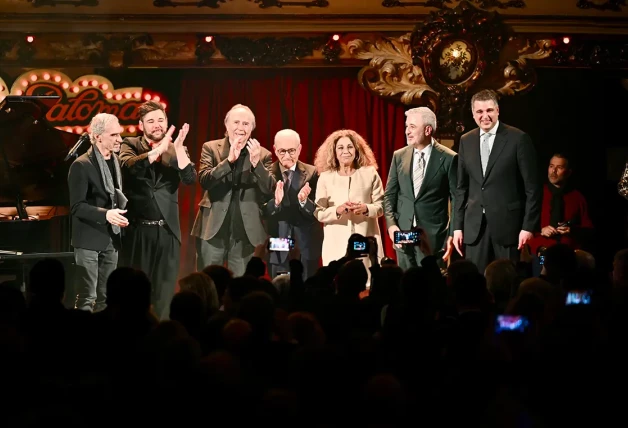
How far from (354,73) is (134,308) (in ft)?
19.8

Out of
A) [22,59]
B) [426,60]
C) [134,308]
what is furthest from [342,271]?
[22,59]

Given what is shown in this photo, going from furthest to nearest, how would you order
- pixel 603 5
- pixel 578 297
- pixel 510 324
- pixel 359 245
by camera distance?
pixel 603 5 → pixel 359 245 → pixel 578 297 → pixel 510 324

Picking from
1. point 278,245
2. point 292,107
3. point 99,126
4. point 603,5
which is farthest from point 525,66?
point 99,126

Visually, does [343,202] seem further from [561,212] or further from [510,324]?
[510,324]

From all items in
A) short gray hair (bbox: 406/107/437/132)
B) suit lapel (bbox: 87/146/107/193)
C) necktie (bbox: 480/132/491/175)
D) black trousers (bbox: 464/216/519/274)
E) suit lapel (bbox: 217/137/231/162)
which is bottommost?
black trousers (bbox: 464/216/519/274)

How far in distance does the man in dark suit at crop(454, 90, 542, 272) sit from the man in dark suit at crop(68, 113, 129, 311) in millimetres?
2700

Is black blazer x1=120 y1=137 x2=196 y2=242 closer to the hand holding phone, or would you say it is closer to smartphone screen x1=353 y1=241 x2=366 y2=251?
the hand holding phone

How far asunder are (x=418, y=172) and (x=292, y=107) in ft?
5.96

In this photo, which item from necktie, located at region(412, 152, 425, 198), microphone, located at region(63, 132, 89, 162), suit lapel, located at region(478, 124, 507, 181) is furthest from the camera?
necktie, located at region(412, 152, 425, 198)

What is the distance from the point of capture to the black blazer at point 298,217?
812 cm

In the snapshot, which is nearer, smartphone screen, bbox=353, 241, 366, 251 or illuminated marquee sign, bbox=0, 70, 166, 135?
smartphone screen, bbox=353, 241, 366, 251

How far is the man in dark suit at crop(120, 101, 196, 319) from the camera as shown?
738cm

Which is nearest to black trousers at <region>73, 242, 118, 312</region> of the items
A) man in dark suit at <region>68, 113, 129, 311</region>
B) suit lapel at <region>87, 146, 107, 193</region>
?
man in dark suit at <region>68, 113, 129, 311</region>

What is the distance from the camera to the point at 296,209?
820cm
